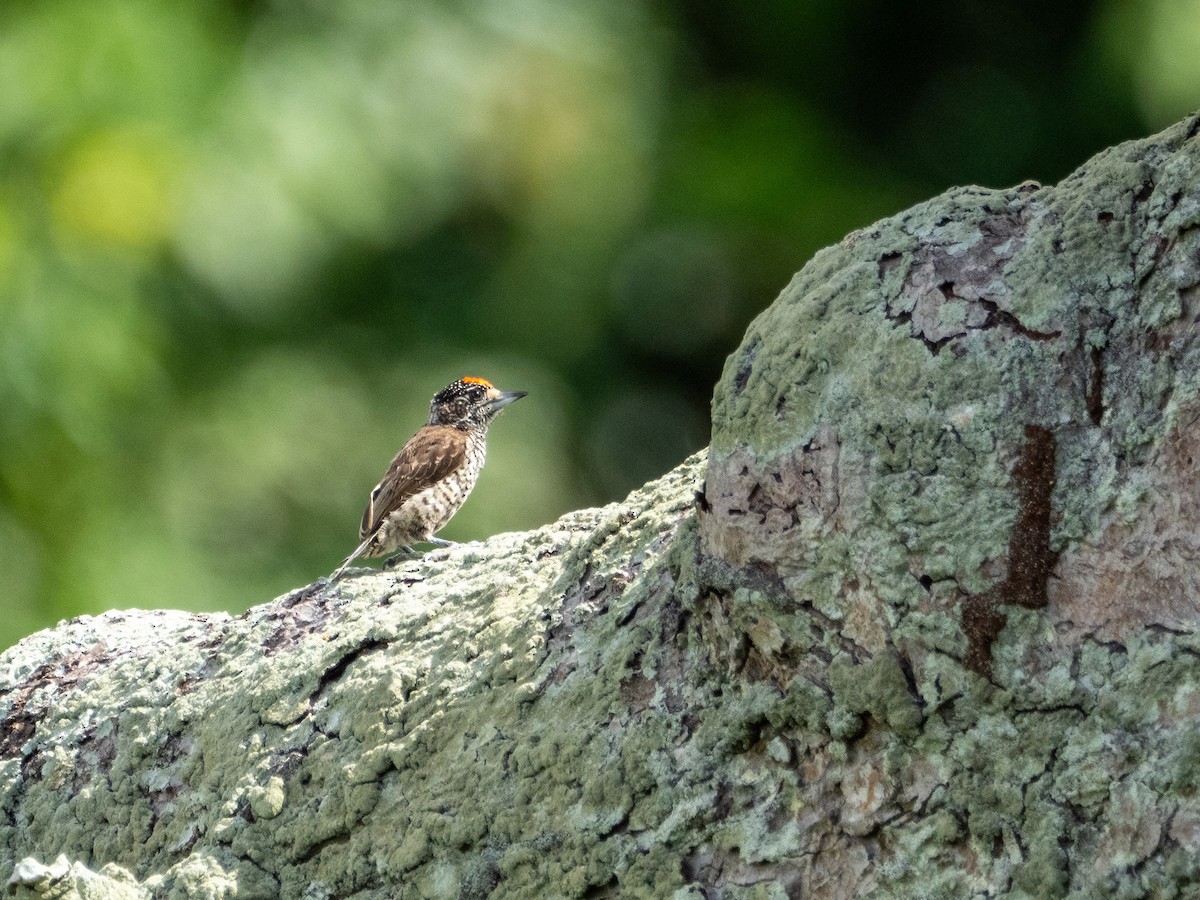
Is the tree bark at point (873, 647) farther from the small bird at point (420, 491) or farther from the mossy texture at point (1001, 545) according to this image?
the small bird at point (420, 491)

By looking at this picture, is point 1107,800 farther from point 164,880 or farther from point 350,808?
point 164,880

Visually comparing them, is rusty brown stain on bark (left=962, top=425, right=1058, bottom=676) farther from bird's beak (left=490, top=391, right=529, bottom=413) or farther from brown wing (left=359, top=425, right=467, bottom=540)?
bird's beak (left=490, top=391, right=529, bottom=413)

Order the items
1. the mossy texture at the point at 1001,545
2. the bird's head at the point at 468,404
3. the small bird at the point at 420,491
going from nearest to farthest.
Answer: the mossy texture at the point at 1001,545, the small bird at the point at 420,491, the bird's head at the point at 468,404

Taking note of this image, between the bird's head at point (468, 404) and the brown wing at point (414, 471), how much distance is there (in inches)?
16.8

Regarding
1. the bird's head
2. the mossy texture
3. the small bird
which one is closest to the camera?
the mossy texture

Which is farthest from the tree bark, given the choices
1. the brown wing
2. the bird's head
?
the bird's head

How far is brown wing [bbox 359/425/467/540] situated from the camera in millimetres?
4555

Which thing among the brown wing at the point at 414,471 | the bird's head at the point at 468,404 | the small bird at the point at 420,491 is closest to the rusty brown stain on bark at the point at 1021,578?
the small bird at the point at 420,491

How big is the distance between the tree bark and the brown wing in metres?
2.53

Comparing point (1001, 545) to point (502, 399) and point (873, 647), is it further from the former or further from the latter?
point (502, 399)

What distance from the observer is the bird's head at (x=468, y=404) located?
5.37 m

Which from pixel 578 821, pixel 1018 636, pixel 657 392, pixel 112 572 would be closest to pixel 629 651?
pixel 578 821

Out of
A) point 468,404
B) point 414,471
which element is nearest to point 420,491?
point 414,471

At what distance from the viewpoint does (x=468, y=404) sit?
5.39 metres
